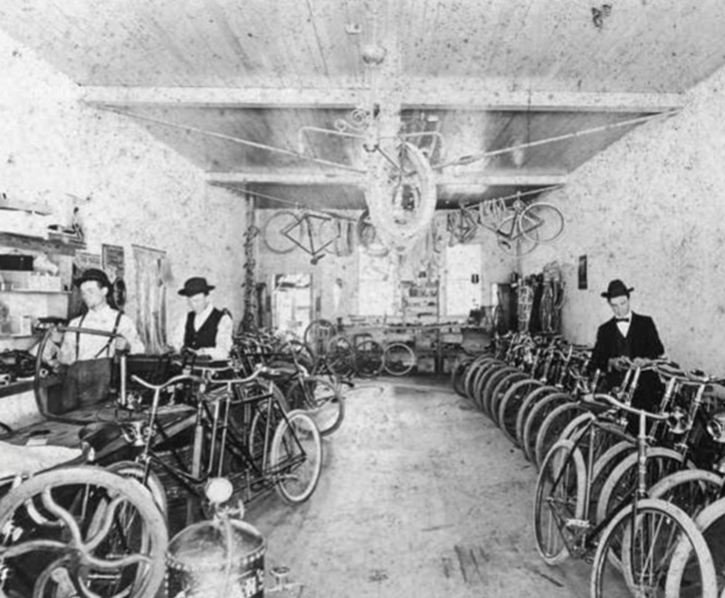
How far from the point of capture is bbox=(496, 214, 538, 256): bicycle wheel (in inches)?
347

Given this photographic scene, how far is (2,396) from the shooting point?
329 cm

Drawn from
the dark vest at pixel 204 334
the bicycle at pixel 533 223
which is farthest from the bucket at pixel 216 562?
the bicycle at pixel 533 223

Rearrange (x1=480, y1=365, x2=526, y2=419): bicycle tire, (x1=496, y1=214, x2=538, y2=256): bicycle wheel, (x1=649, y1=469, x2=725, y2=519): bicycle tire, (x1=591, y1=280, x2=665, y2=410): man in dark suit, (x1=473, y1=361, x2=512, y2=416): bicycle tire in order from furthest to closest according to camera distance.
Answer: (x1=496, y1=214, x2=538, y2=256): bicycle wheel, (x1=473, y1=361, x2=512, y2=416): bicycle tire, (x1=480, y1=365, x2=526, y2=419): bicycle tire, (x1=591, y1=280, x2=665, y2=410): man in dark suit, (x1=649, y1=469, x2=725, y2=519): bicycle tire

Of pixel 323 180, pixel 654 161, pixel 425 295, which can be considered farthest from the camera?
pixel 425 295

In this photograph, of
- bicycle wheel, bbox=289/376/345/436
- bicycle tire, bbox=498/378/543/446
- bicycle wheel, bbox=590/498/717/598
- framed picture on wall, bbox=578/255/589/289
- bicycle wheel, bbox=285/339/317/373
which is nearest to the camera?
bicycle wheel, bbox=590/498/717/598

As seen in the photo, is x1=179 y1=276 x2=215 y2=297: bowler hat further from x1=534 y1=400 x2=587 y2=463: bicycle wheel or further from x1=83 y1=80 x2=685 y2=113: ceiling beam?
Answer: x1=534 y1=400 x2=587 y2=463: bicycle wheel

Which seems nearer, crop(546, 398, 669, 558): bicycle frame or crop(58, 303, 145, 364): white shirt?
crop(546, 398, 669, 558): bicycle frame

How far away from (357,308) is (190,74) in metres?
7.51

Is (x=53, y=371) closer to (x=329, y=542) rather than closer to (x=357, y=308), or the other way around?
(x=329, y=542)

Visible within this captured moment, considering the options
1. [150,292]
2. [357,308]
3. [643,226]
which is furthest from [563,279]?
[150,292]

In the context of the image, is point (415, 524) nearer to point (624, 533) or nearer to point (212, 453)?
point (212, 453)

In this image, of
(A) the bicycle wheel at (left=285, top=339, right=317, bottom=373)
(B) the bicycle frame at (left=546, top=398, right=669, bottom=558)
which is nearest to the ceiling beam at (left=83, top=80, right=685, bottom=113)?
(B) the bicycle frame at (left=546, top=398, right=669, bottom=558)

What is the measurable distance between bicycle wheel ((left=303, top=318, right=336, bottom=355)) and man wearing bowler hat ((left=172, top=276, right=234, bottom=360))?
620 cm

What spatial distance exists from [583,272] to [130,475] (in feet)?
21.2
